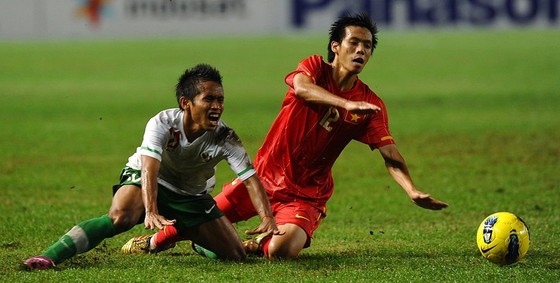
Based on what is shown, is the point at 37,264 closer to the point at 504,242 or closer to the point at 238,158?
the point at 238,158

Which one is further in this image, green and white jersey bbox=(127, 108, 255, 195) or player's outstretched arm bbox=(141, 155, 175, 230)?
green and white jersey bbox=(127, 108, 255, 195)

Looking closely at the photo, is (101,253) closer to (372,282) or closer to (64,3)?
(372,282)

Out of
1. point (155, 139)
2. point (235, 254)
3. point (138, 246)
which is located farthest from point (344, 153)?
point (155, 139)

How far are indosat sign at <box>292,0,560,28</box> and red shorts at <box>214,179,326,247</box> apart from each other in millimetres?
30845

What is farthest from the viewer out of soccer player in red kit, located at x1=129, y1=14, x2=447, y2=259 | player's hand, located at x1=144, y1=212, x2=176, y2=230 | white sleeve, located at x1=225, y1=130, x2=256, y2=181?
soccer player in red kit, located at x1=129, y1=14, x2=447, y2=259

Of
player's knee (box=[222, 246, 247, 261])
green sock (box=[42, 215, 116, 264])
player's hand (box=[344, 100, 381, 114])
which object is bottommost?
player's knee (box=[222, 246, 247, 261])

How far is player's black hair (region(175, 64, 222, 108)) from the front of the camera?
8.50 metres

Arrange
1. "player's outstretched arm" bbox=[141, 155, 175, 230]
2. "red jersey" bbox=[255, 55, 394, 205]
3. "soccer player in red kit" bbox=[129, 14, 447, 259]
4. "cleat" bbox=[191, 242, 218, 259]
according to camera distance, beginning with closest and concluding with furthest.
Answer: "player's outstretched arm" bbox=[141, 155, 175, 230]
"cleat" bbox=[191, 242, 218, 259]
"soccer player in red kit" bbox=[129, 14, 447, 259]
"red jersey" bbox=[255, 55, 394, 205]

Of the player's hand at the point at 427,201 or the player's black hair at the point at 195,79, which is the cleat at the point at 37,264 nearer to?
the player's black hair at the point at 195,79

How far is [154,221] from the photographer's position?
26.2 ft

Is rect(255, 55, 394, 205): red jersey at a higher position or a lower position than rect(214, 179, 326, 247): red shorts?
higher

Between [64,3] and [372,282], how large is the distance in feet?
113

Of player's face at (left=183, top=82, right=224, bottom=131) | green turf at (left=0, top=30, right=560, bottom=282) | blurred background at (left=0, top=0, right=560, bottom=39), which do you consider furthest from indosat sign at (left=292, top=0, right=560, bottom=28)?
player's face at (left=183, top=82, right=224, bottom=131)

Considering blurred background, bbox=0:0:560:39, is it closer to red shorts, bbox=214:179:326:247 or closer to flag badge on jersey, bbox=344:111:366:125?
red shorts, bbox=214:179:326:247
